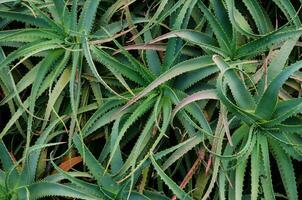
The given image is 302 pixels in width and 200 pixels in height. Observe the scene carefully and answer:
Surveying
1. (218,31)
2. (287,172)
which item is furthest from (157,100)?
(287,172)

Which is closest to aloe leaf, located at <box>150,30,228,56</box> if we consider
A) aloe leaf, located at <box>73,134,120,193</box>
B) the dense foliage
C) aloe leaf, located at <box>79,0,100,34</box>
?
the dense foliage

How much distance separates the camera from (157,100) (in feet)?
3.91

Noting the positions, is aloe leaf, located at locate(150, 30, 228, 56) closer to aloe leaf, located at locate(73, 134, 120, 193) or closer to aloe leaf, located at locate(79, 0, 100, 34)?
aloe leaf, located at locate(79, 0, 100, 34)

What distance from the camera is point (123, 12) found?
4.37 feet

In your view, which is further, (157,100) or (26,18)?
(26,18)

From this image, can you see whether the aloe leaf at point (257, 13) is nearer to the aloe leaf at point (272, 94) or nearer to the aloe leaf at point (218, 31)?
the aloe leaf at point (218, 31)

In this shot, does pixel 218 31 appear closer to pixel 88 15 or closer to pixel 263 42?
pixel 263 42

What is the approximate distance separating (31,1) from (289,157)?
2.12ft

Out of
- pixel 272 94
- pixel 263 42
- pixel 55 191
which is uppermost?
pixel 263 42

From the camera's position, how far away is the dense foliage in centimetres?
113

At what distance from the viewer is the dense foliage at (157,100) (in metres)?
1.13

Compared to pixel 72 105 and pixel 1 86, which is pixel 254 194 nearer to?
pixel 72 105

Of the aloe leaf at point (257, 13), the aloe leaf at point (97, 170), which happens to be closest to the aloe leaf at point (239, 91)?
the aloe leaf at point (257, 13)

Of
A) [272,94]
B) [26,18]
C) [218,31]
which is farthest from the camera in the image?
[26,18]
